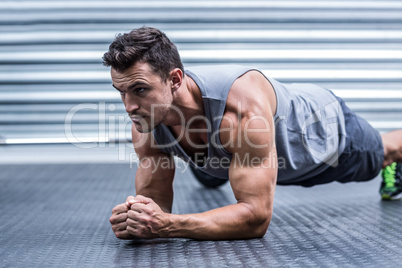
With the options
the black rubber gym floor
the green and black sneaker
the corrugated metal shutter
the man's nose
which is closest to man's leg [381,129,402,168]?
the green and black sneaker

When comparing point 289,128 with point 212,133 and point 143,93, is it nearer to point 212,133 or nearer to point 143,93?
point 212,133

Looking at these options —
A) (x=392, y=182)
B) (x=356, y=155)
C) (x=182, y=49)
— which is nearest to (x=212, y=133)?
(x=356, y=155)

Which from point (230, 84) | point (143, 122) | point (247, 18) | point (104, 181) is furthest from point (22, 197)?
point (247, 18)

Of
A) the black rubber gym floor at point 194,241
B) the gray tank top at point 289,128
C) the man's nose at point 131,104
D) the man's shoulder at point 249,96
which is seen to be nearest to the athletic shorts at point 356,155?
the gray tank top at point 289,128

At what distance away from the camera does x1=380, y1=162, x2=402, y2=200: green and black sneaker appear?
253 centimetres

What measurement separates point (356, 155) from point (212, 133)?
885mm

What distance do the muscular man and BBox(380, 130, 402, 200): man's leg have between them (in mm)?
368

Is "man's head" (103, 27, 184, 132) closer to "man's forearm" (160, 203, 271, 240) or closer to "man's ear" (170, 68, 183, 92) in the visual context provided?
"man's ear" (170, 68, 183, 92)

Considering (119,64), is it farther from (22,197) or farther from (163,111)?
(22,197)

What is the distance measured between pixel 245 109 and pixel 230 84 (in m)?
0.12

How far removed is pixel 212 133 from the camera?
1.73 metres

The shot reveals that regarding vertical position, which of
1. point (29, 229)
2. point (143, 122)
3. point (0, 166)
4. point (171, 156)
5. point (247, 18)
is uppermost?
point (247, 18)

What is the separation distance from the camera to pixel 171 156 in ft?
6.64

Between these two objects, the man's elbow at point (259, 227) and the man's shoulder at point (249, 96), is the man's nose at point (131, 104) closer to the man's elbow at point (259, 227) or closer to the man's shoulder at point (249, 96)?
the man's shoulder at point (249, 96)
